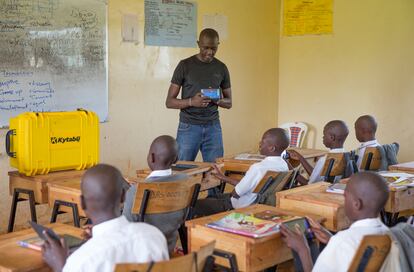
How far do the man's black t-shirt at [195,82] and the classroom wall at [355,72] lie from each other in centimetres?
269

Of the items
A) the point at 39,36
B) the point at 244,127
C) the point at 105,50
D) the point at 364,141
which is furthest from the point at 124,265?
the point at 244,127

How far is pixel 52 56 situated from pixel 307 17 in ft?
12.0

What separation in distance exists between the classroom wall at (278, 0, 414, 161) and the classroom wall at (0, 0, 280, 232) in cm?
34

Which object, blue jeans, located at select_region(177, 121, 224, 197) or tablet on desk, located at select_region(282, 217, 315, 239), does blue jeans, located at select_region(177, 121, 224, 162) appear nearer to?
blue jeans, located at select_region(177, 121, 224, 197)

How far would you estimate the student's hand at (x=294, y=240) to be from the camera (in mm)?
2594

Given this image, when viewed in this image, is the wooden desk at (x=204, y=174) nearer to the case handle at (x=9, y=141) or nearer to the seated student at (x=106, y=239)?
the case handle at (x=9, y=141)

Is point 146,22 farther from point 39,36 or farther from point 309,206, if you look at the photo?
point 309,206

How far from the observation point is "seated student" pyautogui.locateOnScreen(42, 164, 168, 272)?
1923 millimetres

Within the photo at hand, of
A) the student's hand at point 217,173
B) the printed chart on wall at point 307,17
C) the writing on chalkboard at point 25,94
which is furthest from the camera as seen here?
the printed chart on wall at point 307,17

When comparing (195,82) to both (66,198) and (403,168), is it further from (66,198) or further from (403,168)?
(66,198)

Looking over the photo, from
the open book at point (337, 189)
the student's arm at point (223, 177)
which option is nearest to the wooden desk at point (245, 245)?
the open book at point (337, 189)

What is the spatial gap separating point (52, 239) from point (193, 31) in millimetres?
4986

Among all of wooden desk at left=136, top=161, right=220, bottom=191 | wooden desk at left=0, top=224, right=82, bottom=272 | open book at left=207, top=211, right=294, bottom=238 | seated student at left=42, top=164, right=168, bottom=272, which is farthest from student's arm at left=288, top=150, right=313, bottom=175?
seated student at left=42, top=164, right=168, bottom=272

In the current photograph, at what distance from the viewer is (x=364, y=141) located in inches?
200
